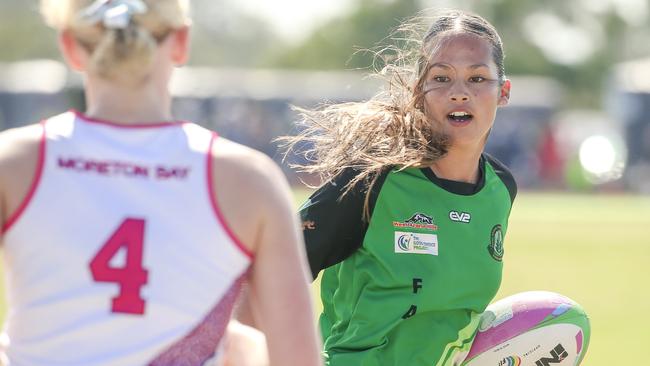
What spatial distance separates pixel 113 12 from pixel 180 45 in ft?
0.64

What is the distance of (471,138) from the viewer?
15.8 feet

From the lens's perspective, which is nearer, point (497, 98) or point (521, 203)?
point (497, 98)

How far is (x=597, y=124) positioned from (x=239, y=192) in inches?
2267

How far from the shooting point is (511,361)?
4961 millimetres

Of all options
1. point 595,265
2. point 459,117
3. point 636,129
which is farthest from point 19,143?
point 636,129

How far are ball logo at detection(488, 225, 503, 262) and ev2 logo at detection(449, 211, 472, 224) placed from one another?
12 cm

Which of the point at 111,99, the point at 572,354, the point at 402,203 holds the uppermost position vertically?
the point at 111,99

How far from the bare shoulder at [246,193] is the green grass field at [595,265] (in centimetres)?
632

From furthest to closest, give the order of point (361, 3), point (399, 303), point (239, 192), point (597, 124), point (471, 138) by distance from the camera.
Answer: point (361, 3)
point (597, 124)
point (471, 138)
point (399, 303)
point (239, 192)

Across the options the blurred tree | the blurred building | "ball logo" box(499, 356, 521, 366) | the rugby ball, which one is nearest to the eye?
the rugby ball

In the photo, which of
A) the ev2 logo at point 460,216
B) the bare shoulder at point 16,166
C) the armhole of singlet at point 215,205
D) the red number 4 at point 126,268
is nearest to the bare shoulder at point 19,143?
the bare shoulder at point 16,166

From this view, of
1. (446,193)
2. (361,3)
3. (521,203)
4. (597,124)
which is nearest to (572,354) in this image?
(446,193)

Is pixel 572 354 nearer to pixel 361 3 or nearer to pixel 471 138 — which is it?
pixel 471 138

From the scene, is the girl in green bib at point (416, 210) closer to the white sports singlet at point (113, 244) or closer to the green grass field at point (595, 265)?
the white sports singlet at point (113, 244)
